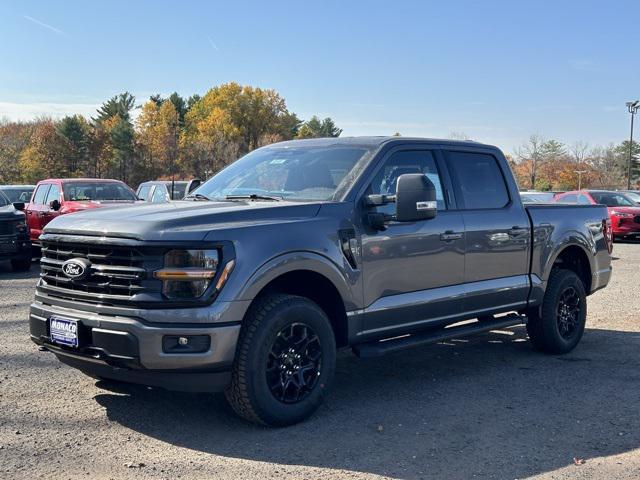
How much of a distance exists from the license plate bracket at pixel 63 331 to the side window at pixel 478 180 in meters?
3.31

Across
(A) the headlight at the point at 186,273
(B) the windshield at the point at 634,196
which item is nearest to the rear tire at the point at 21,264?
(A) the headlight at the point at 186,273

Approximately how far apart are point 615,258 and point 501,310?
11.8 meters

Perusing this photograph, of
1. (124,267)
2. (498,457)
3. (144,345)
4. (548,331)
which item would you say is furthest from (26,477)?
(548,331)

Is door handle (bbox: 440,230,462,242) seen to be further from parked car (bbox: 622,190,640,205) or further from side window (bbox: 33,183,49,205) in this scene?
parked car (bbox: 622,190,640,205)

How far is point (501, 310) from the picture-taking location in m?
6.43

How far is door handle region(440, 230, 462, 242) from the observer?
18.7 ft

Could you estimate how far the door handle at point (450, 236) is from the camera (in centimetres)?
571

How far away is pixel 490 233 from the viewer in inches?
244

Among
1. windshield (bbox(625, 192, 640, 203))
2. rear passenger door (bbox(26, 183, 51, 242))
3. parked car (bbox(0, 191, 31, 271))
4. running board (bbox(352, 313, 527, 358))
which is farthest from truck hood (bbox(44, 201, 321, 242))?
windshield (bbox(625, 192, 640, 203))

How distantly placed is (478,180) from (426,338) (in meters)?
1.68

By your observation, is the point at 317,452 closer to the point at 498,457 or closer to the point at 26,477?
the point at 498,457

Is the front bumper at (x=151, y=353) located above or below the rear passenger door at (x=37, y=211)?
below

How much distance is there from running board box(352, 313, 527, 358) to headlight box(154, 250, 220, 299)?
4.72 feet

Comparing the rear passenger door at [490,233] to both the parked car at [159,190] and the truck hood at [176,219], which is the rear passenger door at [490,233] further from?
the parked car at [159,190]
